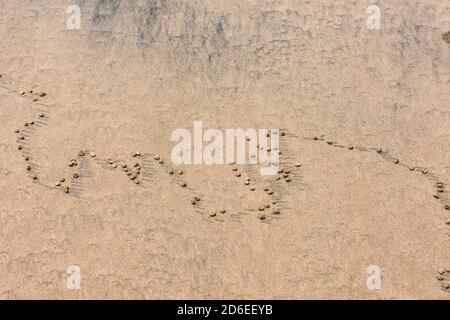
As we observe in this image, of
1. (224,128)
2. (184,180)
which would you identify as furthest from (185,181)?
(224,128)

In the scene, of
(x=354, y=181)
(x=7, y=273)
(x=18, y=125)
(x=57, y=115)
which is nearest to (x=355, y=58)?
(x=354, y=181)

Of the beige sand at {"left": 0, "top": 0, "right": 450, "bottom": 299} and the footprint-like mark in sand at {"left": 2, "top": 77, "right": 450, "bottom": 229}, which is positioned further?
the footprint-like mark in sand at {"left": 2, "top": 77, "right": 450, "bottom": 229}

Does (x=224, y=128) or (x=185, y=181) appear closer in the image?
(x=185, y=181)

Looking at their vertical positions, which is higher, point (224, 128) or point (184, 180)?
point (224, 128)

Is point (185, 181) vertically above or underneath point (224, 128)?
underneath

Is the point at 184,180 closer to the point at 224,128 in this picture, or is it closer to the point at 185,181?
the point at 185,181

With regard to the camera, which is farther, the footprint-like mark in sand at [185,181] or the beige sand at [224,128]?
the footprint-like mark in sand at [185,181]

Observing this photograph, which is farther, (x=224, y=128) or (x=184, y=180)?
(x=224, y=128)
